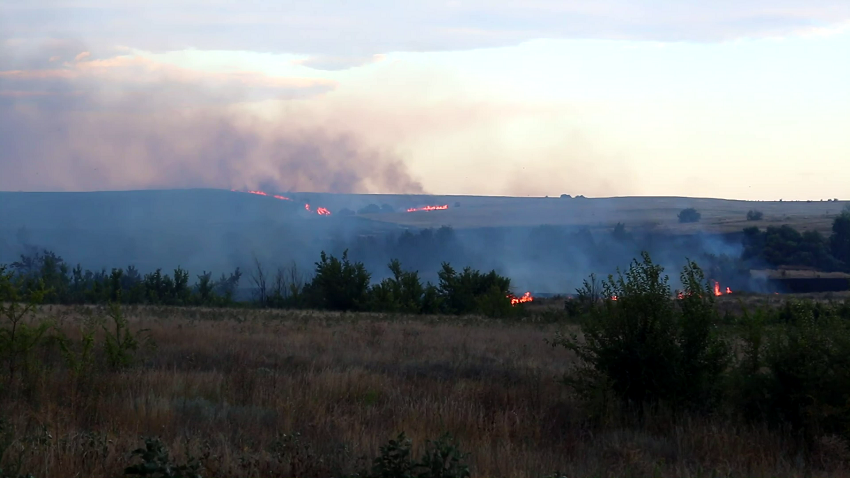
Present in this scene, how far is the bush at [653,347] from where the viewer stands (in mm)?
8930

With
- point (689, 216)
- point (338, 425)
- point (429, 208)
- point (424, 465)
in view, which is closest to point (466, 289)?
point (338, 425)

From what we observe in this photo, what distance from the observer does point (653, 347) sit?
906cm

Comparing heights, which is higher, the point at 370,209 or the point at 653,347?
the point at 370,209

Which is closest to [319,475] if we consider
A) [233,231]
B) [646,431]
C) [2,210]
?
[646,431]

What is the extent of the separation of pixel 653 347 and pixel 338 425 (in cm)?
415

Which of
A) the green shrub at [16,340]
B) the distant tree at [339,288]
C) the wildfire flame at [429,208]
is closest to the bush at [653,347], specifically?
the green shrub at [16,340]

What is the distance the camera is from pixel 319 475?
19.5 ft

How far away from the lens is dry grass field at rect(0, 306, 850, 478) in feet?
19.9

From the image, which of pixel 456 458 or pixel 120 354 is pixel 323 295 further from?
pixel 456 458

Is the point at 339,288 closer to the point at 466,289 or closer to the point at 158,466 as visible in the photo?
the point at 466,289

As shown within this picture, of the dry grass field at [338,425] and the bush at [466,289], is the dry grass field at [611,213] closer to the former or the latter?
the bush at [466,289]

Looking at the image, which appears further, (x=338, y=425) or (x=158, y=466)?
(x=338, y=425)

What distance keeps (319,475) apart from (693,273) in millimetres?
5741

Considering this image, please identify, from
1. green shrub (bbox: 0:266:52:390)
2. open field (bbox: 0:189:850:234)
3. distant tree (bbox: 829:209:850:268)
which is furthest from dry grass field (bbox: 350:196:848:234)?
green shrub (bbox: 0:266:52:390)
